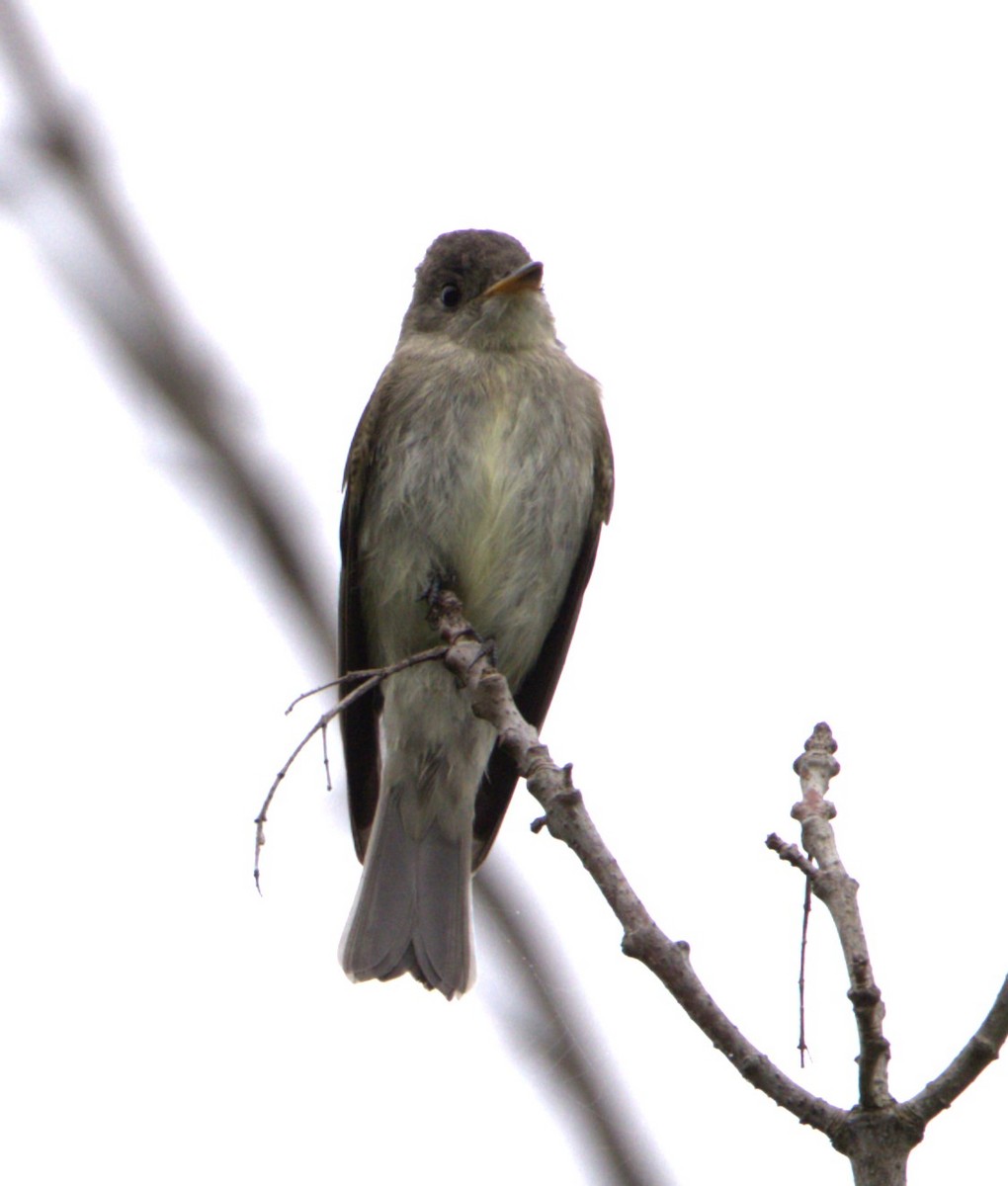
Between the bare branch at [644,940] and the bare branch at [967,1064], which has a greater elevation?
the bare branch at [644,940]

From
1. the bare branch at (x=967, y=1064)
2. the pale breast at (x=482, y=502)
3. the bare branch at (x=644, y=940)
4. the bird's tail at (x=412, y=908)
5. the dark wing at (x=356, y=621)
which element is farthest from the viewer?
the dark wing at (x=356, y=621)

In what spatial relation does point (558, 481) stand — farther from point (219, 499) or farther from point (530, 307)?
point (219, 499)

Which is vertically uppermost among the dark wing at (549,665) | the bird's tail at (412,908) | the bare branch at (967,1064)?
the dark wing at (549,665)

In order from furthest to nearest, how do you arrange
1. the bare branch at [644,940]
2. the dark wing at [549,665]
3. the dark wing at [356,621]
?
1. the dark wing at [549,665]
2. the dark wing at [356,621]
3. the bare branch at [644,940]

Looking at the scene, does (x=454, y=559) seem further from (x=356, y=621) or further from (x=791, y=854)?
(x=791, y=854)

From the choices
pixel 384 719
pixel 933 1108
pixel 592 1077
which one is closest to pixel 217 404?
pixel 592 1077

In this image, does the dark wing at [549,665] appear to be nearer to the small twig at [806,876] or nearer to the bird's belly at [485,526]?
the bird's belly at [485,526]

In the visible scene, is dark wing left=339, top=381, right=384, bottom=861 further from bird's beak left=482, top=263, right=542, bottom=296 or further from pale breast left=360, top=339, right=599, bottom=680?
bird's beak left=482, top=263, right=542, bottom=296

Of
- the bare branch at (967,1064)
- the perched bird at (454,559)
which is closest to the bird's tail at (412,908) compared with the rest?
the perched bird at (454,559)
